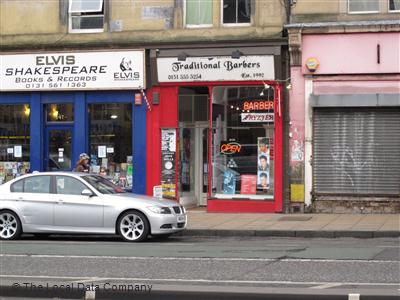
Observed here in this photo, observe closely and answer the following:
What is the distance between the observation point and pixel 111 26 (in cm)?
1934

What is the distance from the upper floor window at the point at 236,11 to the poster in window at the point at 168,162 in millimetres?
3581

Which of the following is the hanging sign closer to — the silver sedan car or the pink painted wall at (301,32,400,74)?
the pink painted wall at (301,32,400,74)

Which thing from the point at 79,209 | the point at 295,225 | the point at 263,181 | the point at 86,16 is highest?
the point at 86,16

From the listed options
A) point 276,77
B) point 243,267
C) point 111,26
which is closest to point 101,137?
point 111,26

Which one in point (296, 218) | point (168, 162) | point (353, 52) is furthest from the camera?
point (168, 162)

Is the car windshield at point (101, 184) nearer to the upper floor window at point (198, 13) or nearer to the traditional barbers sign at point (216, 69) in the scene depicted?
the traditional barbers sign at point (216, 69)

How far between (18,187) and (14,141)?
6.63 metres

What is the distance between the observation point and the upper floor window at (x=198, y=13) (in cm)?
1888

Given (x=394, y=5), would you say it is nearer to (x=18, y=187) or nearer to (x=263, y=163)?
(x=263, y=163)

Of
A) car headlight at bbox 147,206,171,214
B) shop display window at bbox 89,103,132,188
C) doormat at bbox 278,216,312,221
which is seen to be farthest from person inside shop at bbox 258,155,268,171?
car headlight at bbox 147,206,171,214

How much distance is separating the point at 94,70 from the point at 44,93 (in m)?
1.84

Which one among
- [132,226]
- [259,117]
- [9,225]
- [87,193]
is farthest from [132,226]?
[259,117]

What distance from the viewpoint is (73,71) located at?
19438 mm

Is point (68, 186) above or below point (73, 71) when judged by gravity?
below
